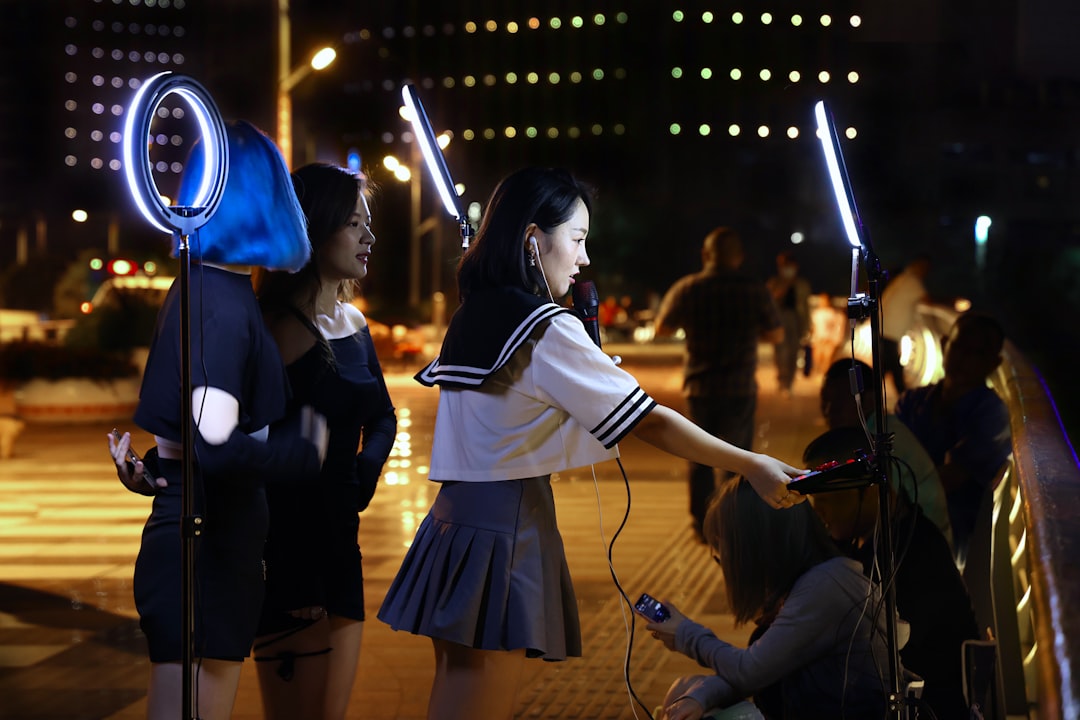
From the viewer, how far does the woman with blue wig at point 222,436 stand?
2834 millimetres

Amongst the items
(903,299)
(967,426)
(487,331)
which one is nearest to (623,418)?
(487,331)

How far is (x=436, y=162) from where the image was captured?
348 centimetres

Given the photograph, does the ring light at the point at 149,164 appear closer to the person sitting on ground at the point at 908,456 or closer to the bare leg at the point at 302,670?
the bare leg at the point at 302,670

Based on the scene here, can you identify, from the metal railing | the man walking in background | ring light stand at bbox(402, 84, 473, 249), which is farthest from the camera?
the man walking in background

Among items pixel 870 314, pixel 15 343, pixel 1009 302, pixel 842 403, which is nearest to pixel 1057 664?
pixel 870 314

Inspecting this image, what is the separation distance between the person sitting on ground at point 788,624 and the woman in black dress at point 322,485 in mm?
807

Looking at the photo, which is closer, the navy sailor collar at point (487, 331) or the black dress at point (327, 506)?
the navy sailor collar at point (487, 331)

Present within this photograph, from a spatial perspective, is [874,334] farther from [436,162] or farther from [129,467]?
[129,467]

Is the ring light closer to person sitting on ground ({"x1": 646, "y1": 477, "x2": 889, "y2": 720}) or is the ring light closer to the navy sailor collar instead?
the navy sailor collar

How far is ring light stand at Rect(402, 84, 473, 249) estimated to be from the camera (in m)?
3.45

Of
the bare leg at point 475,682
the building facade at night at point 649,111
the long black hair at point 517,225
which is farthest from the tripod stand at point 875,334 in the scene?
the building facade at night at point 649,111

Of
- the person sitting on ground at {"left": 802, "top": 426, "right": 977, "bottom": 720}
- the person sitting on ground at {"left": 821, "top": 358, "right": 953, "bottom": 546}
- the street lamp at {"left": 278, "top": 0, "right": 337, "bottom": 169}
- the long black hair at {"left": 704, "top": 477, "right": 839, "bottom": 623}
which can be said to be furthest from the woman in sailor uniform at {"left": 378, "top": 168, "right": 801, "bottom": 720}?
the street lamp at {"left": 278, "top": 0, "right": 337, "bottom": 169}

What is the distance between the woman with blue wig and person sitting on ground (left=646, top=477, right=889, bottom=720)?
102 centimetres

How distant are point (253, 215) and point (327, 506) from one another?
83cm
